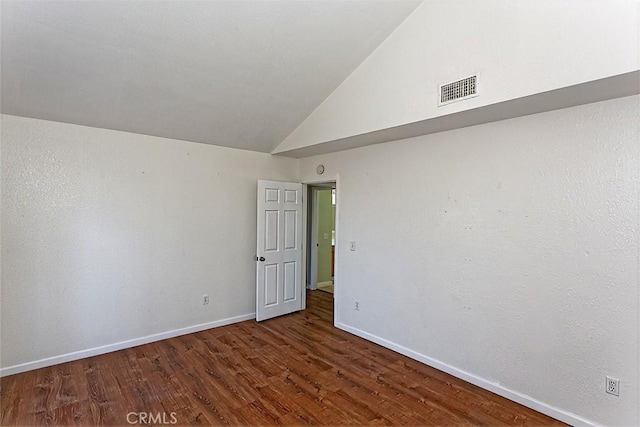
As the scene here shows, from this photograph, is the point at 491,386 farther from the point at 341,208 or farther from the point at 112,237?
the point at 112,237

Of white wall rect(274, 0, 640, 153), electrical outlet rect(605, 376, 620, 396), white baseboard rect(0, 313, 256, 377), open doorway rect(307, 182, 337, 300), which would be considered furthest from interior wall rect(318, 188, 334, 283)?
electrical outlet rect(605, 376, 620, 396)

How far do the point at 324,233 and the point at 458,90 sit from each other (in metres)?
4.44

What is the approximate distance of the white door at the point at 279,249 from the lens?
4641 mm

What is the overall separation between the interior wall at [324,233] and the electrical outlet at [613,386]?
4.73 meters

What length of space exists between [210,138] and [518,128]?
3.46 meters

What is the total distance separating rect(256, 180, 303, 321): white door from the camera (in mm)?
4641

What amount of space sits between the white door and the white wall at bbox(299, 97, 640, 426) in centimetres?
150

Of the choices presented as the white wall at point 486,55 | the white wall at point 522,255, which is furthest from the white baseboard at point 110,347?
the white wall at point 486,55

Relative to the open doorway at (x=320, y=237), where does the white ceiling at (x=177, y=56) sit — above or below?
above

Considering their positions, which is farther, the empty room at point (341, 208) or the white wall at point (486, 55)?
the empty room at point (341, 208)

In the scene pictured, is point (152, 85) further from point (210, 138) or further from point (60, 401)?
point (60, 401)

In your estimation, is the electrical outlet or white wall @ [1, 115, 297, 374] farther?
white wall @ [1, 115, 297, 374]

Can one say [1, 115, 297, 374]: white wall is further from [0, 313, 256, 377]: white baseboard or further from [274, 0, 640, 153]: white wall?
[274, 0, 640, 153]: white wall

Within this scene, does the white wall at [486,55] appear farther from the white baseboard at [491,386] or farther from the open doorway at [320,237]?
the open doorway at [320,237]
